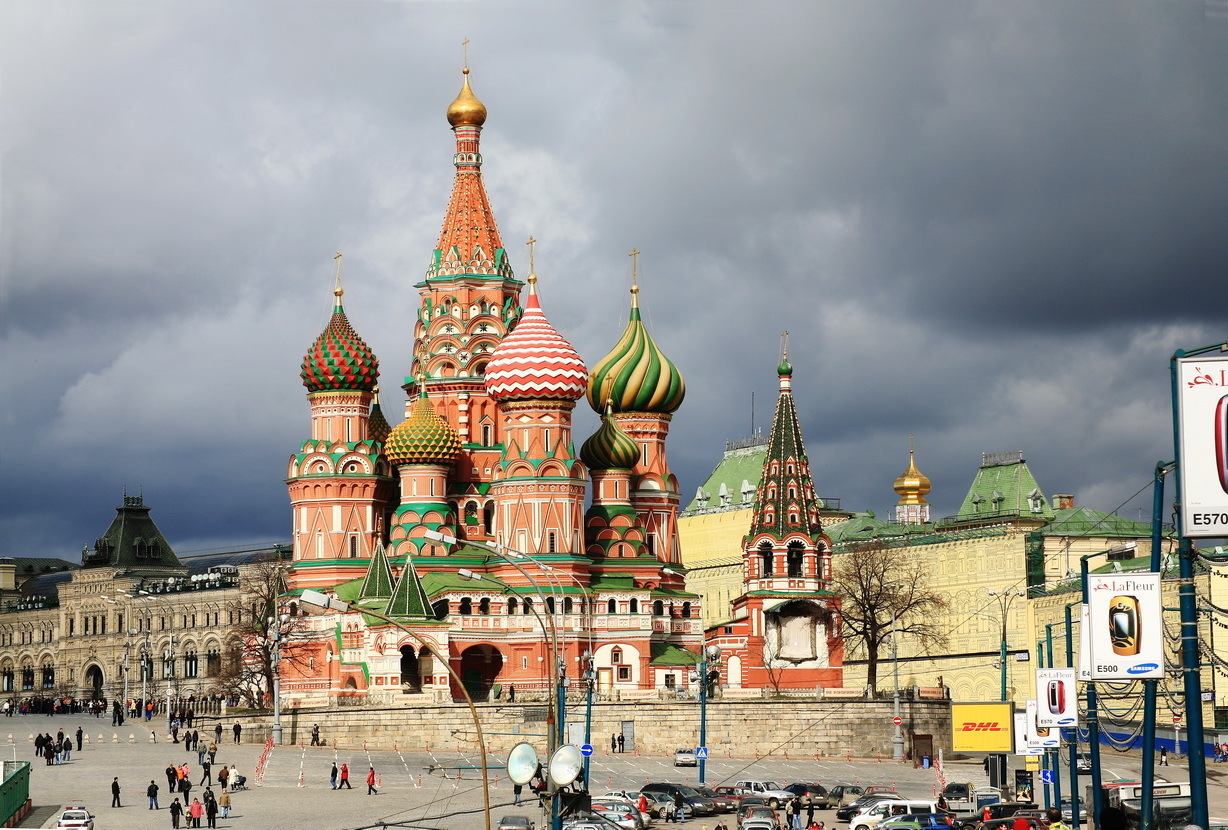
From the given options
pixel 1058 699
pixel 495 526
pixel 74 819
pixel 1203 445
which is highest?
pixel 495 526

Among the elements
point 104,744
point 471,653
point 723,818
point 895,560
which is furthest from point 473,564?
point 723,818

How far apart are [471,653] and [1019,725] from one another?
4145 cm

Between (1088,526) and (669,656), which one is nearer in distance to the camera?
(669,656)

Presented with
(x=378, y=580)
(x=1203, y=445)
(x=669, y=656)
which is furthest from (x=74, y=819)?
(x=669, y=656)

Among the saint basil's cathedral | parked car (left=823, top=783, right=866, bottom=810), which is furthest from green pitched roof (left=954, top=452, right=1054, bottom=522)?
parked car (left=823, top=783, right=866, bottom=810)

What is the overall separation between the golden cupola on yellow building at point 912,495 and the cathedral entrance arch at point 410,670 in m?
51.5

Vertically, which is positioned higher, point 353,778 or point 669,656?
point 669,656

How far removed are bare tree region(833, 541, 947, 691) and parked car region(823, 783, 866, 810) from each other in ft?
82.3

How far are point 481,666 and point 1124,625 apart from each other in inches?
2403

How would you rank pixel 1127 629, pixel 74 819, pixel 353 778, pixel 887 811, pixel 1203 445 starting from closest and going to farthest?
pixel 1203 445 → pixel 1127 629 → pixel 74 819 → pixel 887 811 → pixel 353 778

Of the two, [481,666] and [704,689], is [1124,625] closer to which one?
[704,689]

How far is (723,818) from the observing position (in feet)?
180

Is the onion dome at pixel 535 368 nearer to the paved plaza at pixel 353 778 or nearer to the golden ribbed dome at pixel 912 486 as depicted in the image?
the paved plaza at pixel 353 778

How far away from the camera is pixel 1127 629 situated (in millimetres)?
29703
